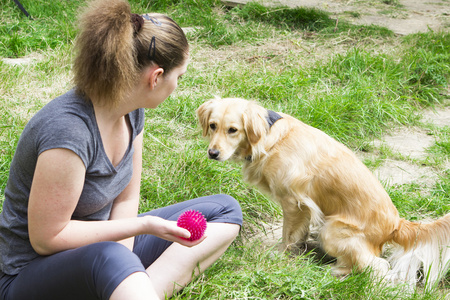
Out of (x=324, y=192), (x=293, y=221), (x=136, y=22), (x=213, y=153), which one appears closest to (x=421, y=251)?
(x=324, y=192)

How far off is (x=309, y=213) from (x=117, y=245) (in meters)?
1.57

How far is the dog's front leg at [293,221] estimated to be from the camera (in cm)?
310

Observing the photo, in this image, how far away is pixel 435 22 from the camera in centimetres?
704

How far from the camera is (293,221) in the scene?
312cm

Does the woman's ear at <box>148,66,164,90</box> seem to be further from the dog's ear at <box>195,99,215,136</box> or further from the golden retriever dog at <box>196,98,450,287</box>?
the dog's ear at <box>195,99,215,136</box>

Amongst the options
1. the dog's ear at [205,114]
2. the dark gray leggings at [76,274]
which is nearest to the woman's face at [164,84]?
the dark gray leggings at [76,274]

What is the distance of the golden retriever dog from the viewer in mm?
2820

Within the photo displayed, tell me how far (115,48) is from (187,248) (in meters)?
0.99

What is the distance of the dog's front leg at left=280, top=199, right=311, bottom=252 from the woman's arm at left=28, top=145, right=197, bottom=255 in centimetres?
124

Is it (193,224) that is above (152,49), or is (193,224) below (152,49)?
below

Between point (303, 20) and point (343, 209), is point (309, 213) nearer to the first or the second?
point (343, 209)

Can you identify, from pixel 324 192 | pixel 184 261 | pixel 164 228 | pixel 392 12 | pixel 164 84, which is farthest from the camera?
pixel 392 12

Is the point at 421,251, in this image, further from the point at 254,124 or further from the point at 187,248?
the point at 187,248

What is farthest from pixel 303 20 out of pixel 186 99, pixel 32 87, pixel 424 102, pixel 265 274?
pixel 265 274
